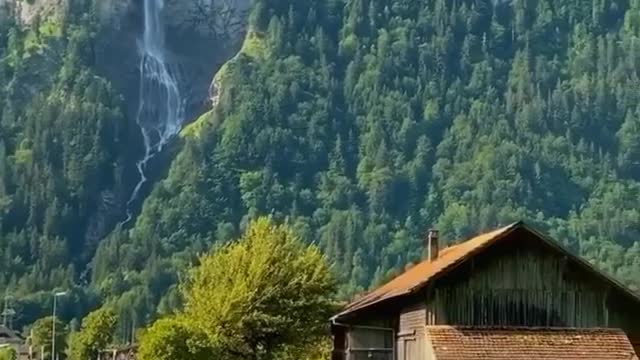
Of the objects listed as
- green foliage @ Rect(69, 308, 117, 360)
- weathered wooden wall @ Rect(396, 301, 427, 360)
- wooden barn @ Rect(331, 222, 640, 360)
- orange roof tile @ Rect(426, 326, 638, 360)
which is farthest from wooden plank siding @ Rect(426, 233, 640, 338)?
green foliage @ Rect(69, 308, 117, 360)

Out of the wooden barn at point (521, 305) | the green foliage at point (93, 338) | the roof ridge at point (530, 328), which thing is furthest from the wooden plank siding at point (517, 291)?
the green foliage at point (93, 338)

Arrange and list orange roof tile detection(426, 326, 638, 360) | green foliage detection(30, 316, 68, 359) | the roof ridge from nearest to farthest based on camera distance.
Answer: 1. orange roof tile detection(426, 326, 638, 360)
2. the roof ridge
3. green foliage detection(30, 316, 68, 359)

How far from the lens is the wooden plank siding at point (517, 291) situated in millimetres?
48406

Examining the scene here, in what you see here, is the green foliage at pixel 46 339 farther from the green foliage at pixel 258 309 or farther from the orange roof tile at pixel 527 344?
the orange roof tile at pixel 527 344

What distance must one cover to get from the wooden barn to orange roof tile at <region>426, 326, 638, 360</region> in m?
0.03

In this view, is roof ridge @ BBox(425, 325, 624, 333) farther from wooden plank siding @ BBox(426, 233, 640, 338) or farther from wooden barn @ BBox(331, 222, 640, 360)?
wooden plank siding @ BBox(426, 233, 640, 338)

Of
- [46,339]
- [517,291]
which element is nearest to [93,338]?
[46,339]

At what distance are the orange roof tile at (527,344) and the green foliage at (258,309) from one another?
1820 cm

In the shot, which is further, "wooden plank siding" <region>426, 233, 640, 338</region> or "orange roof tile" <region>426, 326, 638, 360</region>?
"wooden plank siding" <region>426, 233, 640, 338</region>

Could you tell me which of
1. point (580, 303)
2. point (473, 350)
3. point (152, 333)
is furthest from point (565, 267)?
point (152, 333)

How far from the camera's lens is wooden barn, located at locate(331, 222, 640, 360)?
156ft

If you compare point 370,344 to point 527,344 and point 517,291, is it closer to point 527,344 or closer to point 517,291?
point 517,291

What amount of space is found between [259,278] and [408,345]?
15.1 m

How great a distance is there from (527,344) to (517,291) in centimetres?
218
